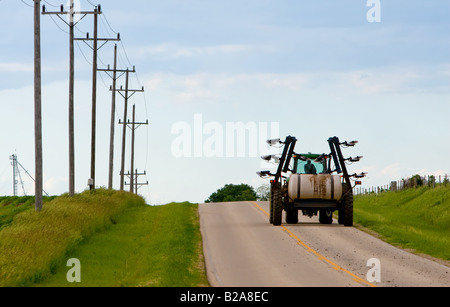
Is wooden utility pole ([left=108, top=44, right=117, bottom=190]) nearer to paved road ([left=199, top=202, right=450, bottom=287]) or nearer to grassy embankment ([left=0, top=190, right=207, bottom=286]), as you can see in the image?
grassy embankment ([left=0, top=190, right=207, bottom=286])

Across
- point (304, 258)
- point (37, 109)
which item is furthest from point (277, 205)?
point (37, 109)

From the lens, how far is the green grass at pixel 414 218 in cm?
2988

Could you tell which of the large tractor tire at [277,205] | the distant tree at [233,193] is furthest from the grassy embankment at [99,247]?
the distant tree at [233,193]

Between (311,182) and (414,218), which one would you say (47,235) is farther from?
(414,218)

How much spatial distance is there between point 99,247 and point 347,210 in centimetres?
1268

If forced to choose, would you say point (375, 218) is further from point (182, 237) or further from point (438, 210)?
point (182, 237)

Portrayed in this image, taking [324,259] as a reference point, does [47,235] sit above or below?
above

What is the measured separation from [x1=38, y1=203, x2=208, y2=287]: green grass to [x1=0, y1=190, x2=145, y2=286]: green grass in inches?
17.9

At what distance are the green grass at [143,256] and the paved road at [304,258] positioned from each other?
68cm

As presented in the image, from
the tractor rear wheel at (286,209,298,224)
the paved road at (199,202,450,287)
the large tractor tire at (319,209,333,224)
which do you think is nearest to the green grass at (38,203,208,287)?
the paved road at (199,202,450,287)

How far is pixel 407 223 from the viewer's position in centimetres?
3922

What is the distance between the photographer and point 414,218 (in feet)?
141

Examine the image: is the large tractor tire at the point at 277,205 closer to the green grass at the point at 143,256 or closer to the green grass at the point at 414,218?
the green grass at the point at 143,256
